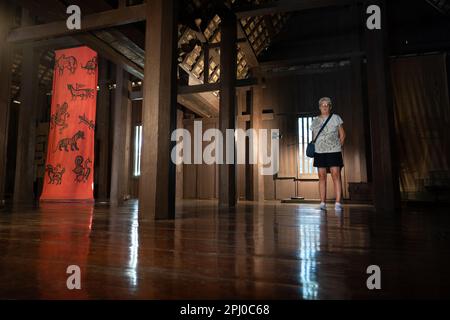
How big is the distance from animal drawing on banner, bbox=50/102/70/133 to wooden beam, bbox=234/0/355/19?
3.79m

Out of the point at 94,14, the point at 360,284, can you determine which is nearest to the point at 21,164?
the point at 94,14

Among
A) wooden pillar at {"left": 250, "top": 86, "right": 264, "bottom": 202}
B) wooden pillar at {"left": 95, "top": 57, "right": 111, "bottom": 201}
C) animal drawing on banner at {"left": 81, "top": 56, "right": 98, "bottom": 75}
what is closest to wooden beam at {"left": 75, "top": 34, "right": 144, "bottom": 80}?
animal drawing on banner at {"left": 81, "top": 56, "right": 98, "bottom": 75}

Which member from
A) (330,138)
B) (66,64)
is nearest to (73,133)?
(66,64)

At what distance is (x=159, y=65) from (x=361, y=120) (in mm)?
5978

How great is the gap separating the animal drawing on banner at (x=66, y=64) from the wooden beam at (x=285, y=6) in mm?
3467

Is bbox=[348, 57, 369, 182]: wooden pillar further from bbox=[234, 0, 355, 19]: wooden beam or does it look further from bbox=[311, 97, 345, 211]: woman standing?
bbox=[311, 97, 345, 211]: woman standing

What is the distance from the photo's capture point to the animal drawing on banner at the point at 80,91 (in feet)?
18.7

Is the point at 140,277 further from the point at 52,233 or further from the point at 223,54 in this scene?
the point at 223,54

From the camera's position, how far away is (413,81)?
23.3ft

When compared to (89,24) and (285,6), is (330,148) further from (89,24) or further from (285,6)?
(89,24)

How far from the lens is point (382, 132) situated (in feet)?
11.8

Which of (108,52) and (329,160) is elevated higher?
(108,52)

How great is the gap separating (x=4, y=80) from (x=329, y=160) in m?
4.61

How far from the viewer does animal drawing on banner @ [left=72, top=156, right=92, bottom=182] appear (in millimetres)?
5555
